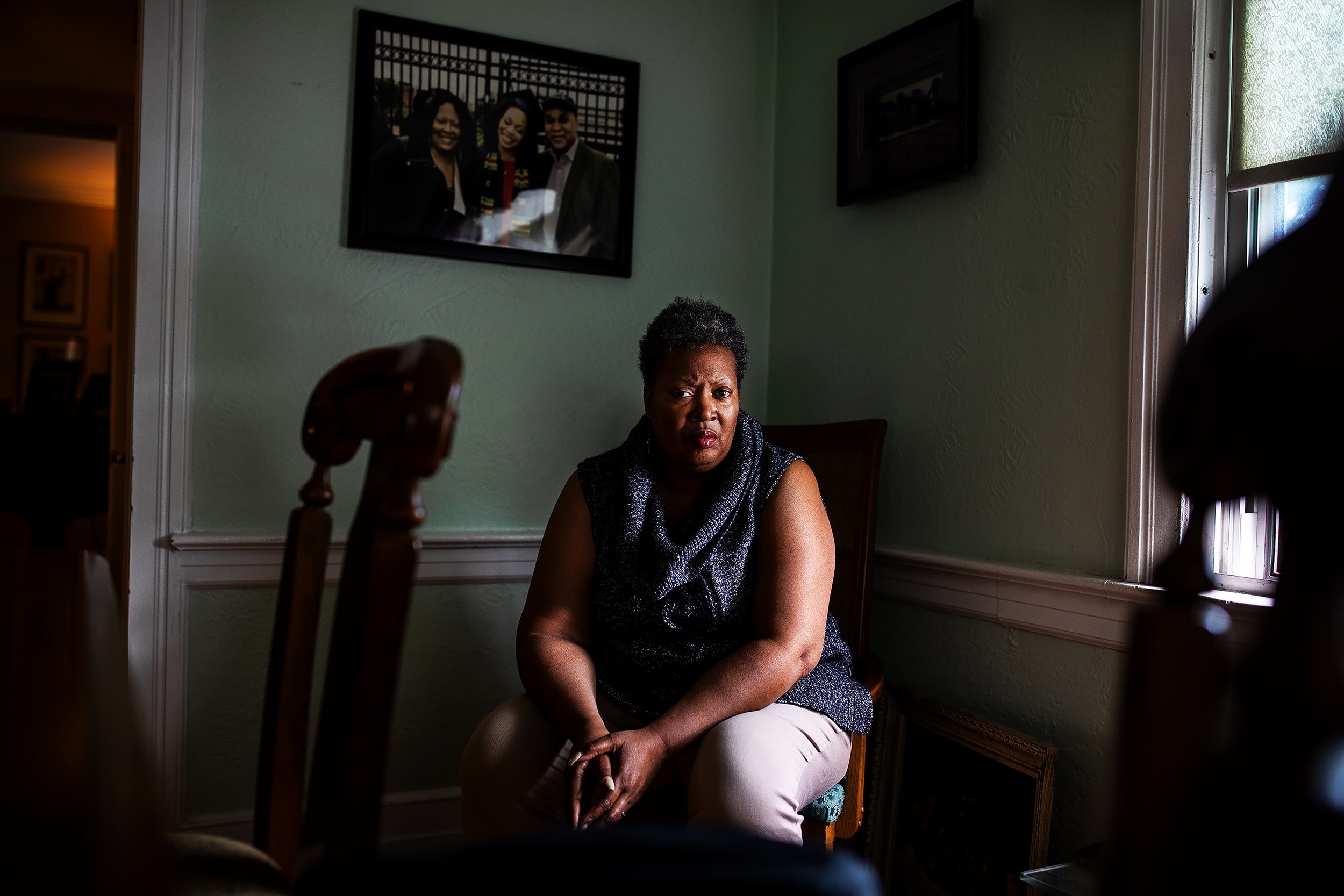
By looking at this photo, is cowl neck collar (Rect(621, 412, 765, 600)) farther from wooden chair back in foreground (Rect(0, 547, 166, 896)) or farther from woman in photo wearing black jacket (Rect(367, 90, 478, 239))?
wooden chair back in foreground (Rect(0, 547, 166, 896))

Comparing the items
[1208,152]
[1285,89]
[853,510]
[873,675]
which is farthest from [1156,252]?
[873,675]

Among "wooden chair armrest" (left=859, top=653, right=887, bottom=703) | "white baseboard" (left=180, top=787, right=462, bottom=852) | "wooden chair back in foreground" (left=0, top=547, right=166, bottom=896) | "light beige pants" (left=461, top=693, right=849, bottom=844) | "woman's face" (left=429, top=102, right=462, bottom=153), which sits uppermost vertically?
"woman's face" (left=429, top=102, right=462, bottom=153)

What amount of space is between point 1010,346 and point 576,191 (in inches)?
46.3

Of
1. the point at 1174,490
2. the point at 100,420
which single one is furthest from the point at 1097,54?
the point at 100,420

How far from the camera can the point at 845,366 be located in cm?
232

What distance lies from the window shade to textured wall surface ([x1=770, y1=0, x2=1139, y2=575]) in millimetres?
171

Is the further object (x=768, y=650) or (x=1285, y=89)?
(x=768, y=650)

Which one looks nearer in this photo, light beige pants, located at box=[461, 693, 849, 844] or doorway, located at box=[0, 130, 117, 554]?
light beige pants, located at box=[461, 693, 849, 844]

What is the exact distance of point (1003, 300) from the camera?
187cm

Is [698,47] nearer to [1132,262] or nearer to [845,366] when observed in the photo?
[845,366]

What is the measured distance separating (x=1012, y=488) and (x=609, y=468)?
829mm

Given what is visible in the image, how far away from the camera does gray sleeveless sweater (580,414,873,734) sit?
1.64 meters

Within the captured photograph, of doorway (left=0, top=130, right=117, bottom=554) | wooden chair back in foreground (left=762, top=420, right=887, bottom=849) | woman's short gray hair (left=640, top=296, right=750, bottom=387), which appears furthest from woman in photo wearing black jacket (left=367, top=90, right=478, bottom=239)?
doorway (left=0, top=130, right=117, bottom=554)

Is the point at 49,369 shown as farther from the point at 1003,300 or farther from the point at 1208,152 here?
the point at 1208,152
